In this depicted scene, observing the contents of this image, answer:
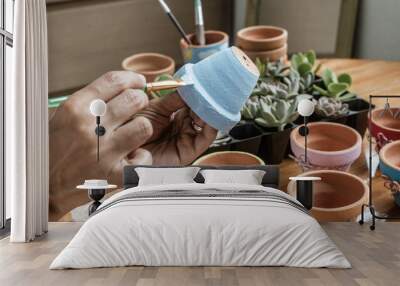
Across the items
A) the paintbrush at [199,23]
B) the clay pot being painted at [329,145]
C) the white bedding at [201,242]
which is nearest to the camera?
the white bedding at [201,242]

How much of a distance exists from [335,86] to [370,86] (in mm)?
215

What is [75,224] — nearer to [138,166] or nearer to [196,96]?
[138,166]

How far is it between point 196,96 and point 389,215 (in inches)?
52.2

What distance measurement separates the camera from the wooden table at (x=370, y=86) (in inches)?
168

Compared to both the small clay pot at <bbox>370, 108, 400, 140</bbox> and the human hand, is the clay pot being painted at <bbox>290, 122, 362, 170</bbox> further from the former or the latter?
the human hand

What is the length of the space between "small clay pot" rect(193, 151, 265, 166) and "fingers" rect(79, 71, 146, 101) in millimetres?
581

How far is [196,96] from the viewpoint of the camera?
167 inches

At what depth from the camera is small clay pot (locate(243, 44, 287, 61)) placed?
452 cm

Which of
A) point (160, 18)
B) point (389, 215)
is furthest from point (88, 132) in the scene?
point (389, 215)

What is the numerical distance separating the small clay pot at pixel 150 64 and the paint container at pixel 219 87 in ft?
0.42

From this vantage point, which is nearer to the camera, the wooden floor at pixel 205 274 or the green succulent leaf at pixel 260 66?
the wooden floor at pixel 205 274

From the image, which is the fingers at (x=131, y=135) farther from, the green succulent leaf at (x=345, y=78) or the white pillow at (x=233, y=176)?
the green succulent leaf at (x=345, y=78)

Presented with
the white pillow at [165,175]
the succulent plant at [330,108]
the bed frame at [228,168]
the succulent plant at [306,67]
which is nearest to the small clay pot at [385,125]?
the succulent plant at [330,108]

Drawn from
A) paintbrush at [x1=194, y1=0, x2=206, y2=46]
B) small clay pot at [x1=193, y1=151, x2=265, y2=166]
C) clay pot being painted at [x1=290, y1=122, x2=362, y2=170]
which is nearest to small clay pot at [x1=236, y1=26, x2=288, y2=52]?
paintbrush at [x1=194, y1=0, x2=206, y2=46]
